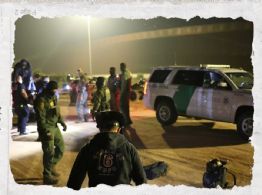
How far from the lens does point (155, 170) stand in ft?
21.8

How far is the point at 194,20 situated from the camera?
6.28 meters

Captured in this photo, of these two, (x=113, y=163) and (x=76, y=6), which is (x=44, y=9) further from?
(x=113, y=163)

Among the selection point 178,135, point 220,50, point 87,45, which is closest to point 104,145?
point 87,45

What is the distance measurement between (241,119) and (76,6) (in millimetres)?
4507

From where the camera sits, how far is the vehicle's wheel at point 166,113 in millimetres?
10195

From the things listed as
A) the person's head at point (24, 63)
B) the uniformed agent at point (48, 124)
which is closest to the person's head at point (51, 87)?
the uniformed agent at point (48, 124)

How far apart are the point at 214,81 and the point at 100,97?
2.56m

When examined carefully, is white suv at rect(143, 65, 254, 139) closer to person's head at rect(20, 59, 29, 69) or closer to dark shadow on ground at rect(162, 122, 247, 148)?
dark shadow on ground at rect(162, 122, 247, 148)

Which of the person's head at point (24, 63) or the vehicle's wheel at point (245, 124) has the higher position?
the person's head at point (24, 63)

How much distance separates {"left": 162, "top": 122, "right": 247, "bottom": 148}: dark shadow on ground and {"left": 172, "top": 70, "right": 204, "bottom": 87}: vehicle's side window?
1086mm

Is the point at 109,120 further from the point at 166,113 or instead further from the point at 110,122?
the point at 166,113

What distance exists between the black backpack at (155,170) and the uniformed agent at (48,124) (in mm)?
1410

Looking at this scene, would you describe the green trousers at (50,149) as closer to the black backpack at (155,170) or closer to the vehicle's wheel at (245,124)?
the black backpack at (155,170)

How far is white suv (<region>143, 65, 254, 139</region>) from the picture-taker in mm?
8734
